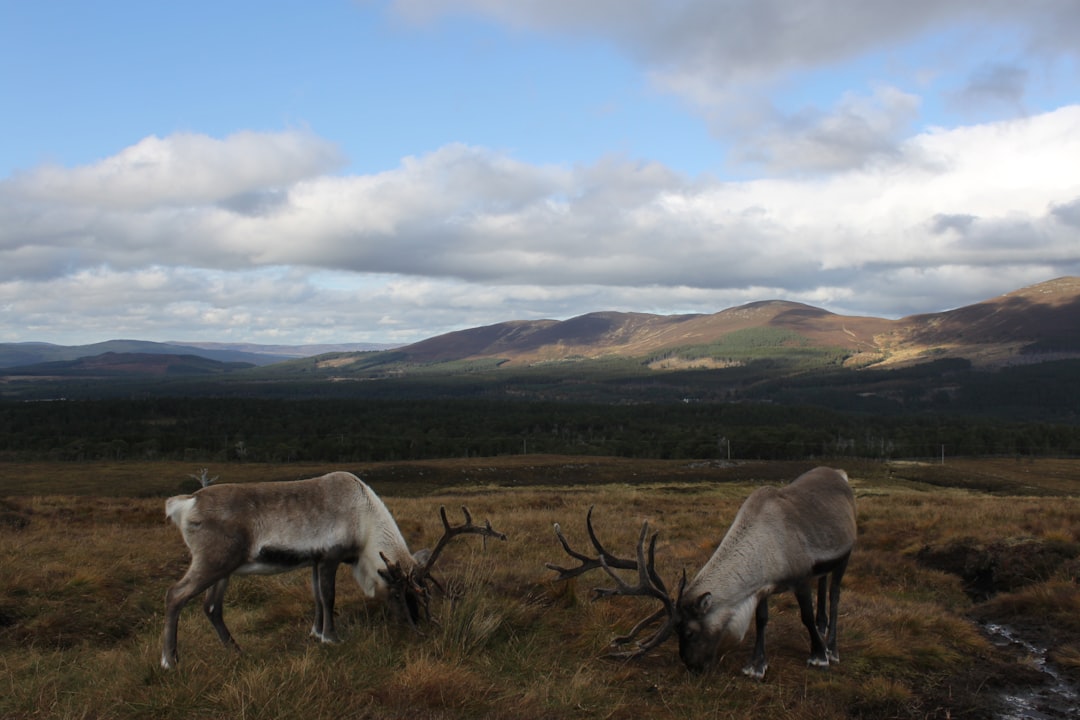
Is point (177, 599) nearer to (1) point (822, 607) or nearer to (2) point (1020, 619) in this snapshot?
(1) point (822, 607)

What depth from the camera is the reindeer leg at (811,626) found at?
7.80 meters

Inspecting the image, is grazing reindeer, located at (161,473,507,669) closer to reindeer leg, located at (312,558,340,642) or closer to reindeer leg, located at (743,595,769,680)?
reindeer leg, located at (312,558,340,642)

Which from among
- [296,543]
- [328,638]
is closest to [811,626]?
[328,638]

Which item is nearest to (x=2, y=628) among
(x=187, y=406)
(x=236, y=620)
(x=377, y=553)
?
A: (x=236, y=620)

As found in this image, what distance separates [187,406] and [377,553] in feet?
465

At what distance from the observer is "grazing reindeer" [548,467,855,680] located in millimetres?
7438

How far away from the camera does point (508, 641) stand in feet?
26.8

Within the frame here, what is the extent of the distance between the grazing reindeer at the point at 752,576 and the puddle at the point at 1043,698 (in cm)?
175

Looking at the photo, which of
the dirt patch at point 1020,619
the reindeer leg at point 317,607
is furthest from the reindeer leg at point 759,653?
the reindeer leg at point 317,607

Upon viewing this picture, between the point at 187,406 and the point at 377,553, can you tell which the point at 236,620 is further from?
the point at 187,406

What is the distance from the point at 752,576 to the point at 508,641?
2944mm

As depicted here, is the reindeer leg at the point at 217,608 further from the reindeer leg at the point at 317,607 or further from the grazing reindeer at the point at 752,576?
the grazing reindeer at the point at 752,576

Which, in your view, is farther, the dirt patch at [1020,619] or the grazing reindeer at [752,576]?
the dirt patch at [1020,619]

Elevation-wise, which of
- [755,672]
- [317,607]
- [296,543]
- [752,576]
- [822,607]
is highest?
[296,543]
